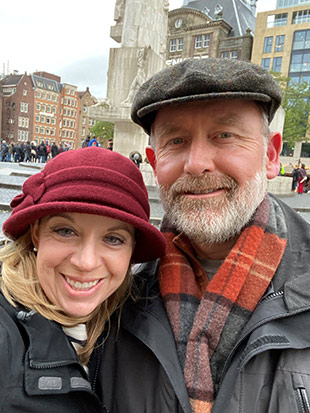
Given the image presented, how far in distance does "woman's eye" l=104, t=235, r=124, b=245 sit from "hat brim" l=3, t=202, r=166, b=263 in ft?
0.34

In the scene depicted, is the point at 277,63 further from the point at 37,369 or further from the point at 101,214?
the point at 37,369

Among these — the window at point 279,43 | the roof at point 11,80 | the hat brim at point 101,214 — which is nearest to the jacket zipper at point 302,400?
the hat brim at point 101,214

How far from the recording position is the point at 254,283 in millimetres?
1377

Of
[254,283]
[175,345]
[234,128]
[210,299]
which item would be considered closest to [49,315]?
[175,345]

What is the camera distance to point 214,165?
1.54m

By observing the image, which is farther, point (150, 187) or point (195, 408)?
point (150, 187)

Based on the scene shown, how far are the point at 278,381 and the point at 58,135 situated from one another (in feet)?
277

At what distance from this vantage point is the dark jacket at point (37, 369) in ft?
3.65

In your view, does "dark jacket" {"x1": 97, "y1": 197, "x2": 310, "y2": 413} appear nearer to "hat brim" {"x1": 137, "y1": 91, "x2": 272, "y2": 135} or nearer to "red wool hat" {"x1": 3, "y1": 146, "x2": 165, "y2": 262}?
"red wool hat" {"x1": 3, "y1": 146, "x2": 165, "y2": 262}

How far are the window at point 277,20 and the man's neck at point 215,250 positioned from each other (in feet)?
188

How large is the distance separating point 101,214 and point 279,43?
56454 millimetres

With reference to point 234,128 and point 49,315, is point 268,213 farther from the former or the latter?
point 49,315

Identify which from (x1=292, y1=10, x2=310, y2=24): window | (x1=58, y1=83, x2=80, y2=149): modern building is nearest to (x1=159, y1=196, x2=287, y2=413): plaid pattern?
(x1=292, y1=10, x2=310, y2=24): window

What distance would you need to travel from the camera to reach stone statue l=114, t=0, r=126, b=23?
14.7 meters
